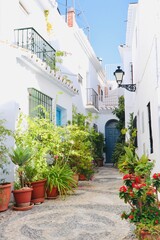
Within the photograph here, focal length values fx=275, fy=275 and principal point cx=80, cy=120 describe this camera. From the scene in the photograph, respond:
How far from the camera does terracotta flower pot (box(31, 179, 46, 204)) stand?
745 centimetres

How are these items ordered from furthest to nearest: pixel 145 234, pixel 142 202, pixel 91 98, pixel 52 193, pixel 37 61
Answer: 1. pixel 91 98
2. pixel 37 61
3. pixel 52 193
4. pixel 142 202
5. pixel 145 234

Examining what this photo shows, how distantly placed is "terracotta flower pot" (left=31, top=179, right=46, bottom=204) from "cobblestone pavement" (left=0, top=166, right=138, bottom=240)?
19 centimetres

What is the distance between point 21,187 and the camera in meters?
7.17

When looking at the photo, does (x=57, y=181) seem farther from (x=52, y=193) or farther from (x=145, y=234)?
(x=145, y=234)

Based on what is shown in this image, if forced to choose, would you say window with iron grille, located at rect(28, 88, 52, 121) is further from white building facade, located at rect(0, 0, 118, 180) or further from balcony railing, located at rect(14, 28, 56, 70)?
balcony railing, located at rect(14, 28, 56, 70)

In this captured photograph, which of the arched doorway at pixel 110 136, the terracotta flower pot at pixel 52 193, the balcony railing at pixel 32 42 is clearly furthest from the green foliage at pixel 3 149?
the arched doorway at pixel 110 136

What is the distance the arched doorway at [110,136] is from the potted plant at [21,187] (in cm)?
1520

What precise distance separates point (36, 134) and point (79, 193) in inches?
100

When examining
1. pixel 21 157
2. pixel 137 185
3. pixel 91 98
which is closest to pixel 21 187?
pixel 21 157

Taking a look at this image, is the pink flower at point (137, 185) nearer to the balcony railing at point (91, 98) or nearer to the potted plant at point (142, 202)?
the potted plant at point (142, 202)

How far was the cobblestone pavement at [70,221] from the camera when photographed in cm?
486

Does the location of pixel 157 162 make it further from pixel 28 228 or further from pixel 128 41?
pixel 128 41

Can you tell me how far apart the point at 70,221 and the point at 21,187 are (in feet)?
6.53

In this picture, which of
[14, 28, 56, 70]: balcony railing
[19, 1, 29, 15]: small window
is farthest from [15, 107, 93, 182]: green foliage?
[19, 1, 29, 15]: small window
